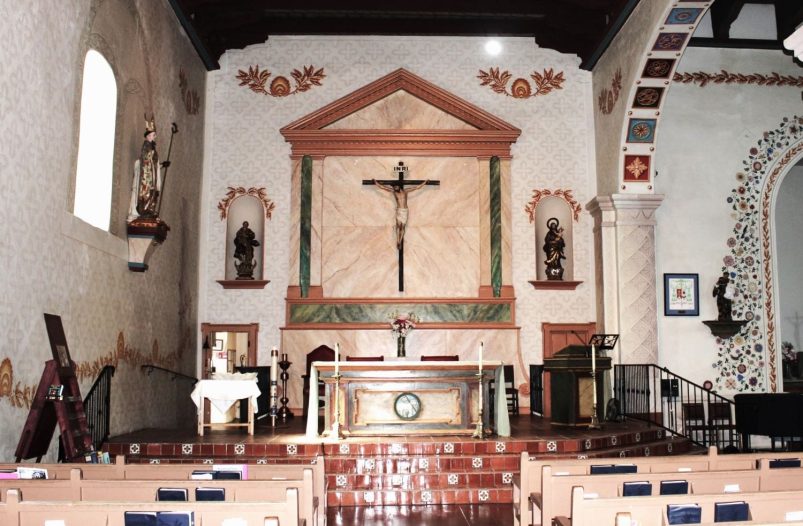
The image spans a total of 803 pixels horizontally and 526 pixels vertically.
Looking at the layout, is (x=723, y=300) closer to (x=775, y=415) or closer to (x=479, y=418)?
(x=775, y=415)

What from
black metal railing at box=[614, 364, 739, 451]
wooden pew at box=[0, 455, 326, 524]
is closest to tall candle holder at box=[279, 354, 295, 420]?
black metal railing at box=[614, 364, 739, 451]

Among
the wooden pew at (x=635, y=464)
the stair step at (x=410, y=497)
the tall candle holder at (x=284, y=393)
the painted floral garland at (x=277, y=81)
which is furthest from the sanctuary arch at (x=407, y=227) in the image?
the wooden pew at (x=635, y=464)

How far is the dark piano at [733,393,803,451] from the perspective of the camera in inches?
415

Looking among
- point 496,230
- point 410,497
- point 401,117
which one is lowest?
point 410,497

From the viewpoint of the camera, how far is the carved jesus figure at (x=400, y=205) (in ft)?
44.9

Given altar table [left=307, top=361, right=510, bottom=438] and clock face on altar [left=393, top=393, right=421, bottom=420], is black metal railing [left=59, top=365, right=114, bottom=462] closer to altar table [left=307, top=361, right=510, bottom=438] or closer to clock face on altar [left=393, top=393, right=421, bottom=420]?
altar table [left=307, top=361, right=510, bottom=438]

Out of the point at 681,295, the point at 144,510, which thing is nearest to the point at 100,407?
the point at 144,510

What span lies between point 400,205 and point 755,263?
6.14m

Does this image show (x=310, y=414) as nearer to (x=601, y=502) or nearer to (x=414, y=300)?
(x=414, y=300)

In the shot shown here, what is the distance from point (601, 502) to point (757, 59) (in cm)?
1207

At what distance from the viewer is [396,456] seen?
29.1 ft

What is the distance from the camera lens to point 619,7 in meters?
12.2

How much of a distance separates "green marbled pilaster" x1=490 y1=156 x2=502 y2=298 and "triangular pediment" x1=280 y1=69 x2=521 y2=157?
0.46 metres

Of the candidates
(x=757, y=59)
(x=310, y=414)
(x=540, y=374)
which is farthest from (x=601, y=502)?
(x=757, y=59)
